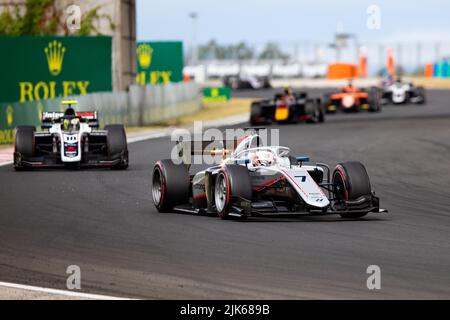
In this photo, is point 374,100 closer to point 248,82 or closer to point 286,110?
point 286,110

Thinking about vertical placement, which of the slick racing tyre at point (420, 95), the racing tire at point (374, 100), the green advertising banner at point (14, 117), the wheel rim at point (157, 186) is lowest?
the slick racing tyre at point (420, 95)

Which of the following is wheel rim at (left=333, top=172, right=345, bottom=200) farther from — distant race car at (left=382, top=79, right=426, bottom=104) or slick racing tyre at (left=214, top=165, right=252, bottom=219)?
distant race car at (left=382, top=79, right=426, bottom=104)

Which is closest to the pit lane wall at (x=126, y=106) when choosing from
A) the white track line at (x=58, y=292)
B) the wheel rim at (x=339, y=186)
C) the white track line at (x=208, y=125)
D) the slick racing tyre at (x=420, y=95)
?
the white track line at (x=208, y=125)

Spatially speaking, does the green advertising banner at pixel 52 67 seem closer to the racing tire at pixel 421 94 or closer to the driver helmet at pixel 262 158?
the driver helmet at pixel 262 158

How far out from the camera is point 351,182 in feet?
45.4

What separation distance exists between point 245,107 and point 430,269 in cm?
4485

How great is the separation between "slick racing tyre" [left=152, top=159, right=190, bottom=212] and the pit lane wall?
1408cm

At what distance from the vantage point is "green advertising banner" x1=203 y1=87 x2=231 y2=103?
6060cm

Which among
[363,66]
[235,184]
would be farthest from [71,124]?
[363,66]

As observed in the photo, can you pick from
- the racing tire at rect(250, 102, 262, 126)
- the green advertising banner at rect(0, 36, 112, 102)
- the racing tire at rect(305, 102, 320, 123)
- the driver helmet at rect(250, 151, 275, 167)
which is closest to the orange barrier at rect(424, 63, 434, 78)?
the racing tire at rect(305, 102, 320, 123)

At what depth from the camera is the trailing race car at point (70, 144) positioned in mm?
21703

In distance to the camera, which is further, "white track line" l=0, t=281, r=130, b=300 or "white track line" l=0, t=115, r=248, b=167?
"white track line" l=0, t=115, r=248, b=167

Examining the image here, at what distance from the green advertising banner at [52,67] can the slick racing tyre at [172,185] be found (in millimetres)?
18179

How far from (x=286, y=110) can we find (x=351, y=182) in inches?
990
